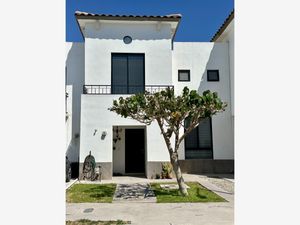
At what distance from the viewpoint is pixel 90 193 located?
916cm

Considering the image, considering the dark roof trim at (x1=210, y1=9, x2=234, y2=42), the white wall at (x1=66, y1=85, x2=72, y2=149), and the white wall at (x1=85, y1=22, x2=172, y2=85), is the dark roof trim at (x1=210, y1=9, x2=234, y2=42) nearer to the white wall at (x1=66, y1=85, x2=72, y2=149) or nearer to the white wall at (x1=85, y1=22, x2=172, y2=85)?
the white wall at (x1=85, y1=22, x2=172, y2=85)

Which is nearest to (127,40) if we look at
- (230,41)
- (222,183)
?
(230,41)

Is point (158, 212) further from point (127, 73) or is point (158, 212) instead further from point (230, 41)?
point (230, 41)

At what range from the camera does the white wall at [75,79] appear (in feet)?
44.3

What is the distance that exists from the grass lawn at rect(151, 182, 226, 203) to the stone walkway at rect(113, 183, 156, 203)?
247mm

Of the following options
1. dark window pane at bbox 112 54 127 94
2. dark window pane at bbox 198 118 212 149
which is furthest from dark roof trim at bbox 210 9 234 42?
dark window pane at bbox 112 54 127 94

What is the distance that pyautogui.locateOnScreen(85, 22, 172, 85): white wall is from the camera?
519 inches

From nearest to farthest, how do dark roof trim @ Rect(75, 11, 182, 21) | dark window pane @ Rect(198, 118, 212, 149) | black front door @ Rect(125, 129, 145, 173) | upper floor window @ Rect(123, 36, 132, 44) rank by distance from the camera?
dark roof trim @ Rect(75, 11, 182, 21) → upper floor window @ Rect(123, 36, 132, 44) → black front door @ Rect(125, 129, 145, 173) → dark window pane @ Rect(198, 118, 212, 149)
